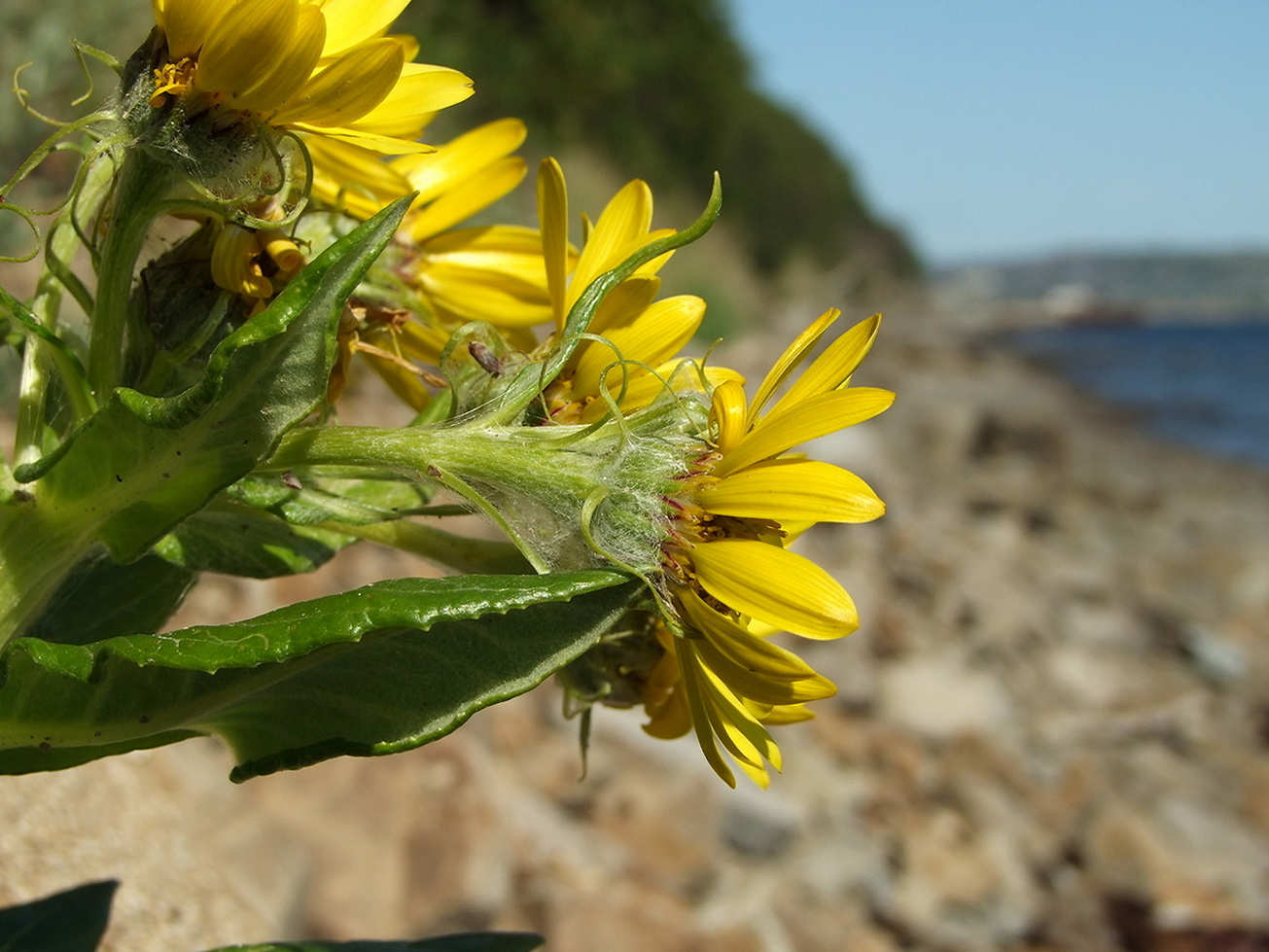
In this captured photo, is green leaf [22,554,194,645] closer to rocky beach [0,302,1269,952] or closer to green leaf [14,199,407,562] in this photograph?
green leaf [14,199,407,562]

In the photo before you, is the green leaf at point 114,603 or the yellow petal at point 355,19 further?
the green leaf at point 114,603

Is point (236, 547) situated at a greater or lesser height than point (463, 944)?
greater

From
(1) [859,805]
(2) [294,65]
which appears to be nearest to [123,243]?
(2) [294,65]

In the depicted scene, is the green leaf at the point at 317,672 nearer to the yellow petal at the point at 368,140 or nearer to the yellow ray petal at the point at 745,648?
the yellow ray petal at the point at 745,648

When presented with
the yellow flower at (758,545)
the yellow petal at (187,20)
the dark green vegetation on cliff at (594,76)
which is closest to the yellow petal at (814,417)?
the yellow flower at (758,545)

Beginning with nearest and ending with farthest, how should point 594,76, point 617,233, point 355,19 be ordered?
point 355,19 → point 617,233 → point 594,76

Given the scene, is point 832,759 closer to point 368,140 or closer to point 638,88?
point 368,140
